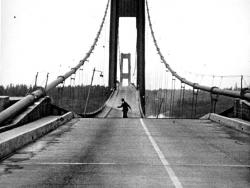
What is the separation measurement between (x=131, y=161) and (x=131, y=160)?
133mm

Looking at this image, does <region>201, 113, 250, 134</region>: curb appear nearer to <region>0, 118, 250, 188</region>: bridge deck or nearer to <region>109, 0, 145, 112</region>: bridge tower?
<region>0, 118, 250, 188</region>: bridge deck

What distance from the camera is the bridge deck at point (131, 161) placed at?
779cm

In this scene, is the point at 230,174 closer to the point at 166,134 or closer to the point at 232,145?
the point at 232,145

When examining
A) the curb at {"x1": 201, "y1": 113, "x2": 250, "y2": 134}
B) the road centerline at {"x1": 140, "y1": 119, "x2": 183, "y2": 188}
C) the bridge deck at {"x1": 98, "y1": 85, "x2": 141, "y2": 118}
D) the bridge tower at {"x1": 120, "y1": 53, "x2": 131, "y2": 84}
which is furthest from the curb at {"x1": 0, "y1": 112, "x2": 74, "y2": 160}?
the bridge tower at {"x1": 120, "y1": 53, "x2": 131, "y2": 84}

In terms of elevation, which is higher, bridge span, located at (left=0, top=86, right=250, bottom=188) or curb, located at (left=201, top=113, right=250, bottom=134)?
curb, located at (left=201, top=113, right=250, bottom=134)

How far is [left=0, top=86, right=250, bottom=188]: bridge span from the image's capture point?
7793 millimetres

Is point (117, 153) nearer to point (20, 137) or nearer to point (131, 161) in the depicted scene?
point (131, 161)

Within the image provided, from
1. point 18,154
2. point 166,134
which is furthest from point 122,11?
point 18,154

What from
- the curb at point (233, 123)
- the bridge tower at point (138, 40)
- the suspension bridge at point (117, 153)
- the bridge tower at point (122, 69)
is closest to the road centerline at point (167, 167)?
the suspension bridge at point (117, 153)

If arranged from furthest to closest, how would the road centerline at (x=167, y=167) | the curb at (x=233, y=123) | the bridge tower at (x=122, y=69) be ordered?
the bridge tower at (x=122, y=69) → the curb at (x=233, y=123) → the road centerline at (x=167, y=167)

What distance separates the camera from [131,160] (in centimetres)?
998

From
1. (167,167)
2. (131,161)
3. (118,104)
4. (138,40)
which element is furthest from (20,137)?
(138,40)

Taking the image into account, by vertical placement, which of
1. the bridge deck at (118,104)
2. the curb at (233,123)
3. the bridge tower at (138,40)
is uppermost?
the bridge tower at (138,40)

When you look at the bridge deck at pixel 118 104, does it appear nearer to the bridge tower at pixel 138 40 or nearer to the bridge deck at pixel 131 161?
the bridge tower at pixel 138 40
